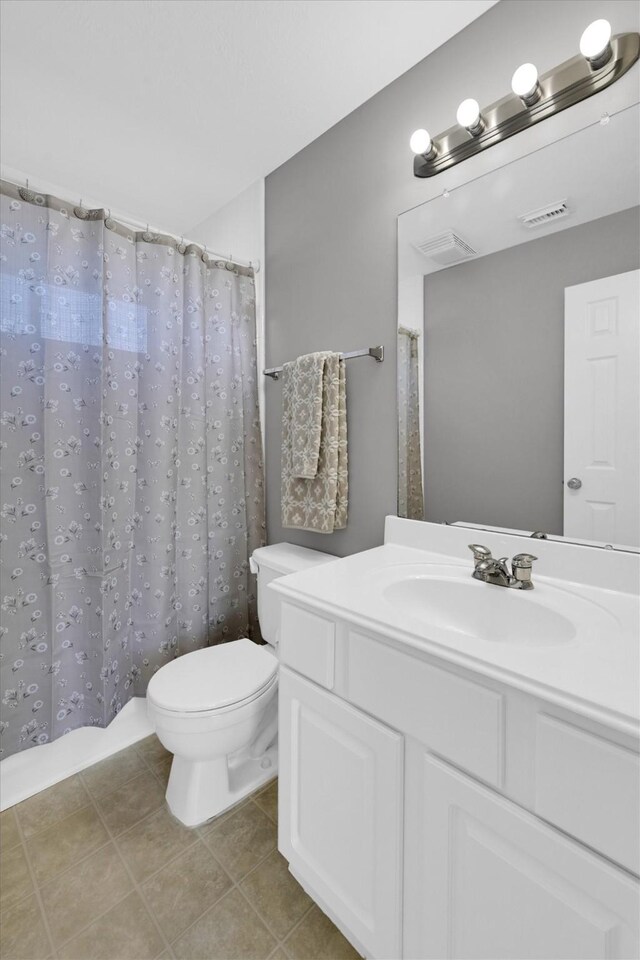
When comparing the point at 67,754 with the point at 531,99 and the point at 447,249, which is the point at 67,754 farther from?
the point at 531,99

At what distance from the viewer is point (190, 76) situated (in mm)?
1423

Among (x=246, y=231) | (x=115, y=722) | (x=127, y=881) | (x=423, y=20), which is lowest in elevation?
(x=127, y=881)

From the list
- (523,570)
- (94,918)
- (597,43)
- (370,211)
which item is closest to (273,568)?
(523,570)

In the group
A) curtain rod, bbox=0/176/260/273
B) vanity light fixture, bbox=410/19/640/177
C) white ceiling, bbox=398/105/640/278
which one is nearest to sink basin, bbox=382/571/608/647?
white ceiling, bbox=398/105/640/278

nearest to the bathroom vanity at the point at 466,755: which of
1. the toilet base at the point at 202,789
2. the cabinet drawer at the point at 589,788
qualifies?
the cabinet drawer at the point at 589,788

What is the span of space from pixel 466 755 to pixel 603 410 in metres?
0.82

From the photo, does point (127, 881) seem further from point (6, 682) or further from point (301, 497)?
point (301, 497)

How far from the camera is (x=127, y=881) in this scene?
3.80ft

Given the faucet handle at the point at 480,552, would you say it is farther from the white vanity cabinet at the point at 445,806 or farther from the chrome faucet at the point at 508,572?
the white vanity cabinet at the point at 445,806

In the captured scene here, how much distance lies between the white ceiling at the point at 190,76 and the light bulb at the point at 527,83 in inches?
13.4

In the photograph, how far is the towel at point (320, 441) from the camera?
156 cm

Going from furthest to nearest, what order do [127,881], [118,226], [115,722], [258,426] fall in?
1. [258,426]
2. [115,722]
3. [118,226]
4. [127,881]

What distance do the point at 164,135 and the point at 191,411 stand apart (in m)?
1.07

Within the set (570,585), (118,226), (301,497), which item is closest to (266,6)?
(118,226)
